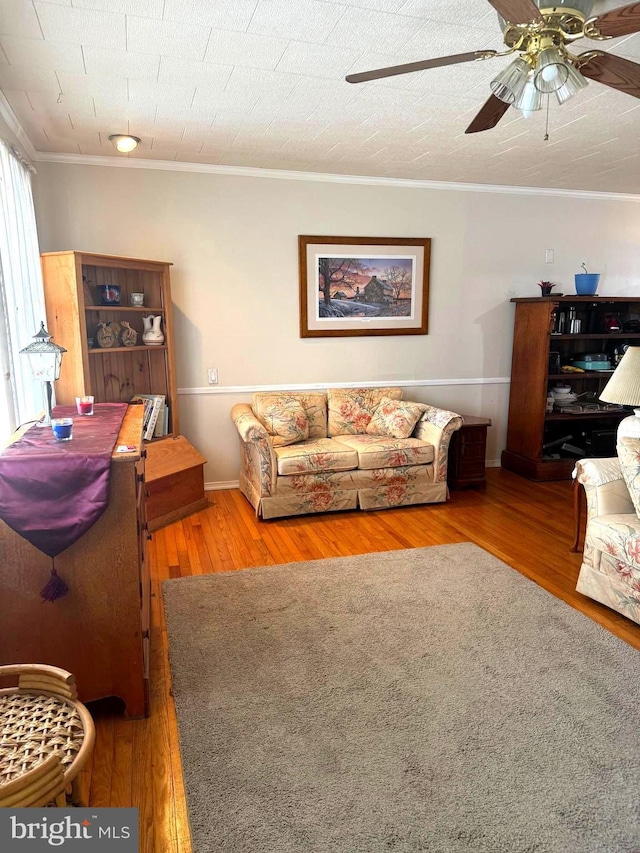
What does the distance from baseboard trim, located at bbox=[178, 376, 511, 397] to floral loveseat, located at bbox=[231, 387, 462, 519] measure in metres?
0.15

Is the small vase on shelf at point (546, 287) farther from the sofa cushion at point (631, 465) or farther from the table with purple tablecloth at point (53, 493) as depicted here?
the table with purple tablecloth at point (53, 493)

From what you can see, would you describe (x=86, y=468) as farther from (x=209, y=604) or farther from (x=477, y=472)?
(x=477, y=472)

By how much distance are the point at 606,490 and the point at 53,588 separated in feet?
8.70

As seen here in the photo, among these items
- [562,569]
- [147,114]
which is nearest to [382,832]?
[562,569]

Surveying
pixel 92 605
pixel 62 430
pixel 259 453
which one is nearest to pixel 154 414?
pixel 259 453

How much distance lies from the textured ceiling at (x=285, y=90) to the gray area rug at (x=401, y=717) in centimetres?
256

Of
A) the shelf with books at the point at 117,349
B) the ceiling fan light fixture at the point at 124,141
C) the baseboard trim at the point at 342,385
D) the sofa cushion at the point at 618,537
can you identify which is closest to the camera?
the sofa cushion at the point at 618,537

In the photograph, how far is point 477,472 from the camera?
4.92 metres

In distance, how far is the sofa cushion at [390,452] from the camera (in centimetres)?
432

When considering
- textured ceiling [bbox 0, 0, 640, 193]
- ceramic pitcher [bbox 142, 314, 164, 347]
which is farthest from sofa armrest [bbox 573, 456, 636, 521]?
ceramic pitcher [bbox 142, 314, 164, 347]

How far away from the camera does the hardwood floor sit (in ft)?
6.11

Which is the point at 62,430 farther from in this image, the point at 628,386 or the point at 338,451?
the point at 628,386

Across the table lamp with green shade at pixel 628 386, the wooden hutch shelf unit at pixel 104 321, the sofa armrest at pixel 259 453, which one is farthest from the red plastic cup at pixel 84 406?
the table lamp with green shade at pixel 628 386

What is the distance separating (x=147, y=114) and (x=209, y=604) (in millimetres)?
2699
